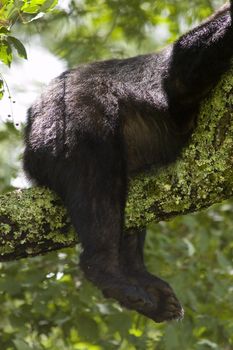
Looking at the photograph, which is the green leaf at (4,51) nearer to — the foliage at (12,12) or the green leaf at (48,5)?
the foliage at (12,12)

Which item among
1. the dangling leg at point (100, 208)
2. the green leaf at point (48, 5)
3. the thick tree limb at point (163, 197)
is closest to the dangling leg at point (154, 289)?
the dangling leg at point (100, 208)

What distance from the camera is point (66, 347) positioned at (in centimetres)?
565

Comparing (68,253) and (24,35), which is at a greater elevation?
(24,35)

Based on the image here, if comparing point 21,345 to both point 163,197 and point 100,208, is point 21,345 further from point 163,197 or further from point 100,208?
point 163,197

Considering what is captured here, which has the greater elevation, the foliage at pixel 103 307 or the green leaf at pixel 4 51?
the green leaf at pixel 4 51

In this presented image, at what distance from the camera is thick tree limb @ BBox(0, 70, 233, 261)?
401cm

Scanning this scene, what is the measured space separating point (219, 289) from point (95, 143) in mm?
1737

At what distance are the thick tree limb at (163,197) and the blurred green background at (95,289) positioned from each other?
Result: 3.24 ft

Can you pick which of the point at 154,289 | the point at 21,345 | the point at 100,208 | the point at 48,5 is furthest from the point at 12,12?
the point at 21,345

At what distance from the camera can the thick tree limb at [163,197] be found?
4012mm

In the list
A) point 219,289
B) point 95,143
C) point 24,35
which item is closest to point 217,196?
point 95,143

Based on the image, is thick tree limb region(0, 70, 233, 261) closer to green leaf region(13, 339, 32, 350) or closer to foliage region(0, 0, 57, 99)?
foliage region(0, 0, 57, 99)

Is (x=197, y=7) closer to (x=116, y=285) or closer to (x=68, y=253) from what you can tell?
(x=68, y=253)

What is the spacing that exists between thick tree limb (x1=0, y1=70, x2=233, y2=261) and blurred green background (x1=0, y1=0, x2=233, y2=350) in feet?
3.24
